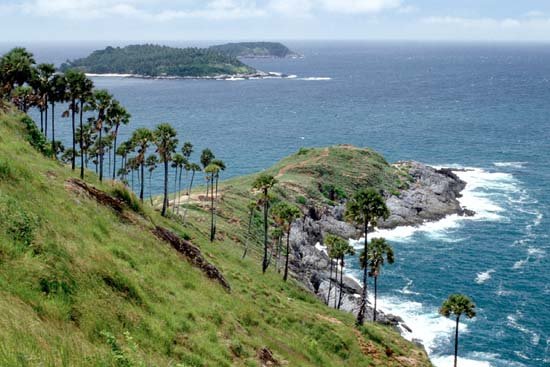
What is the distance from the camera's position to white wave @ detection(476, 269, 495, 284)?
91.1 m

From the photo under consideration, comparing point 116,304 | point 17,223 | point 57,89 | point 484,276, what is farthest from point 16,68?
point 484,276

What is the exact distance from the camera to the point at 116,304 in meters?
24.8

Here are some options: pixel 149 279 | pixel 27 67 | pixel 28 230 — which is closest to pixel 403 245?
pixel 27 67

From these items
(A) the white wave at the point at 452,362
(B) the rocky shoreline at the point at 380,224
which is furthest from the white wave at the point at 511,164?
(A) the white wave at the point at 452,362

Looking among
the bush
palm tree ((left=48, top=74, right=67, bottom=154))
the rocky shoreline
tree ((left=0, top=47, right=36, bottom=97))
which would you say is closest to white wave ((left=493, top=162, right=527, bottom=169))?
the rocky shoreline

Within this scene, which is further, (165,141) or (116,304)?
(165,141)

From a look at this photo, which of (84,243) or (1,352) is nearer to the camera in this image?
(1,352)

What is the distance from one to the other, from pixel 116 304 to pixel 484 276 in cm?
8233

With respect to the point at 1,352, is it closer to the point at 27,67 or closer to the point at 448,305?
the point at 448,305

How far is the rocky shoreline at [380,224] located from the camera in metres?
87.3

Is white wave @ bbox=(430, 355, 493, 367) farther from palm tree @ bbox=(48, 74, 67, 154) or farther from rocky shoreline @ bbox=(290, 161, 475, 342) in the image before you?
palm tree @ bbox=(48, 74, 67, 154)

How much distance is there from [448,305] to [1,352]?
5088 cm

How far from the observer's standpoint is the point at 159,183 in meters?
142

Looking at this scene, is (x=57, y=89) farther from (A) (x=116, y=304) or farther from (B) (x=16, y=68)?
(A) (x=116, y=304)
